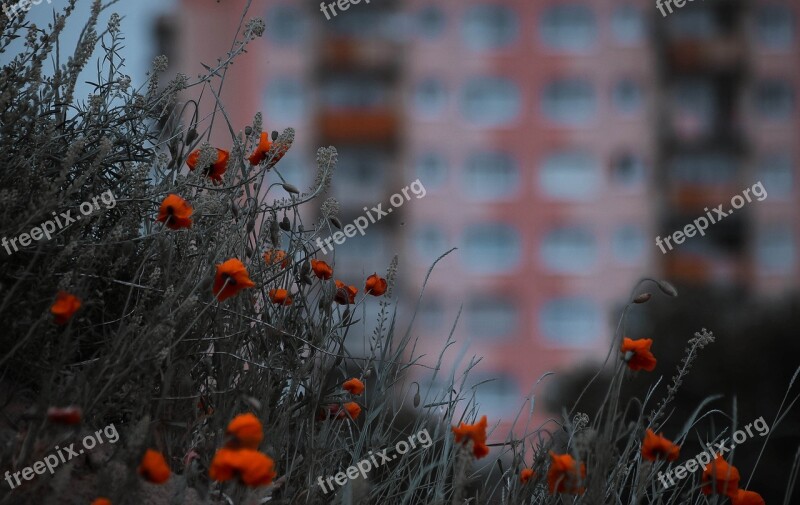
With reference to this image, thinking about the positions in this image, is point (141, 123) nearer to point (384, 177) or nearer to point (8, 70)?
point (8, 70)

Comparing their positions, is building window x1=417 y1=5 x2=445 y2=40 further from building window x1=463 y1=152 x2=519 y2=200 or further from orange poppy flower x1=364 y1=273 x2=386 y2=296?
orange poppy flower x1=364 y1=273 x2=386 y2=296

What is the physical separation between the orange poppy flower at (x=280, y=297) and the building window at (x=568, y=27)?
34067mm

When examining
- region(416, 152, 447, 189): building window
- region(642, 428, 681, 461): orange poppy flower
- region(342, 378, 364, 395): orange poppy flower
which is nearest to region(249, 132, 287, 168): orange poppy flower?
region(342, 378, 364, 395): orange poppy flower

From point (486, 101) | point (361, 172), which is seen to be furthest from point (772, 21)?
point (361, 172)

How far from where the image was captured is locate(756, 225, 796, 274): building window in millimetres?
33781

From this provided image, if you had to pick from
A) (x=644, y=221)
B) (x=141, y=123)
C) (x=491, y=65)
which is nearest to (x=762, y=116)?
(x=644, y=221)

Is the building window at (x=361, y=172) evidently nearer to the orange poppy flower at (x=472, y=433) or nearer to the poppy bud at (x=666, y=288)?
the poppy bud at (x=666, y=288)

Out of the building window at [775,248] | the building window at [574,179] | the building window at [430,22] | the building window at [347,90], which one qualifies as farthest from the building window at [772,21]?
the building window at [347,90]

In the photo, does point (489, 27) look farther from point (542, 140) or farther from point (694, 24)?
point (694, 24)

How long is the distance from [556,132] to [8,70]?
1314 inches

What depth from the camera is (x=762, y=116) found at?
3438 centimetres

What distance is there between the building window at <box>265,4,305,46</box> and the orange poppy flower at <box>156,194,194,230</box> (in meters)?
34.3

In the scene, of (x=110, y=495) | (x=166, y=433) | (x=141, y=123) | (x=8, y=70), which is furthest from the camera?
(x=141, y=123)

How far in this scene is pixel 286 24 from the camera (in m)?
35.7
